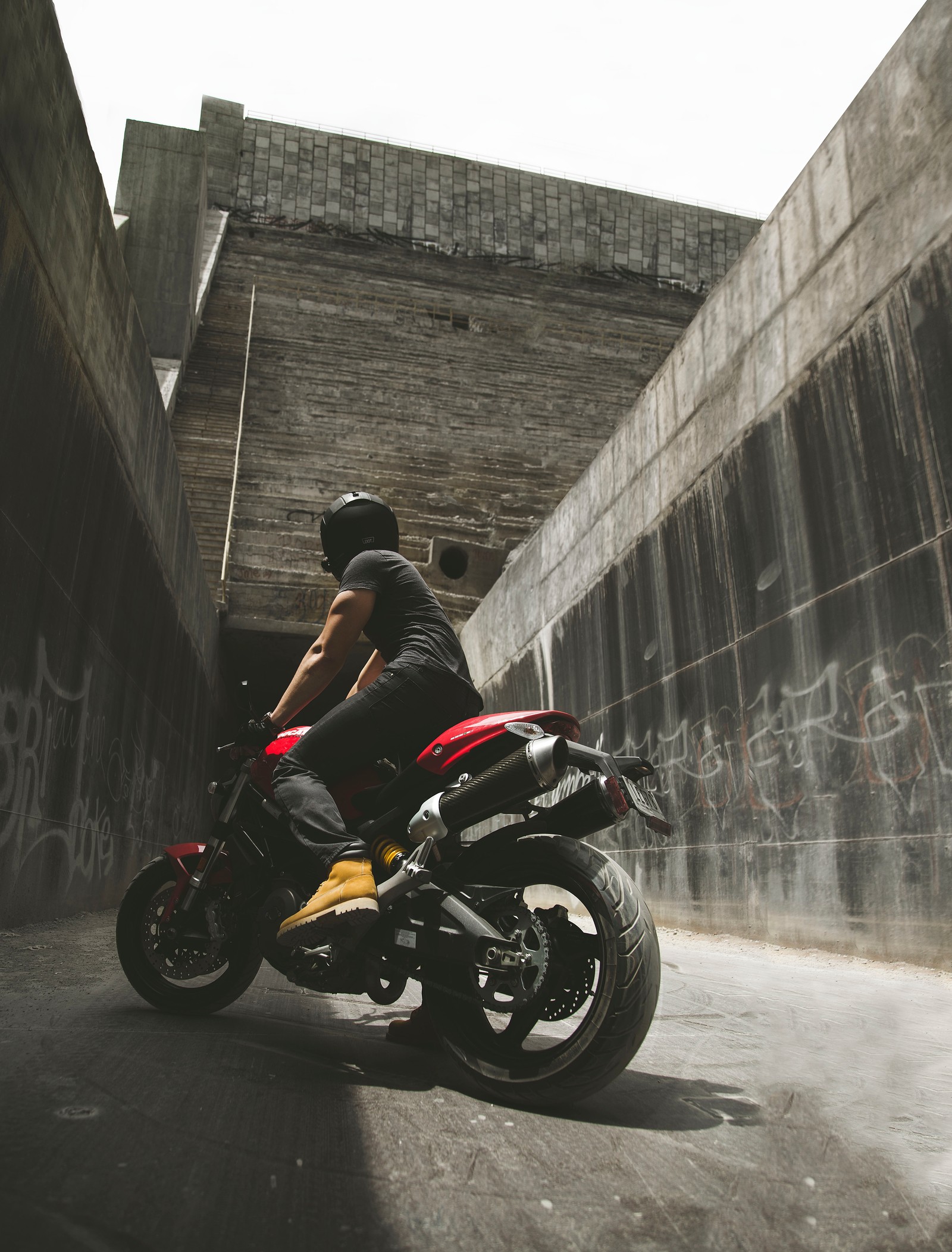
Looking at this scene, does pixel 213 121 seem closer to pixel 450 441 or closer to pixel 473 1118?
pixel 450 441

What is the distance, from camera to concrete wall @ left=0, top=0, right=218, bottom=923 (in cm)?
438

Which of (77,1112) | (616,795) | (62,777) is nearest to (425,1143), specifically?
(77,1112)

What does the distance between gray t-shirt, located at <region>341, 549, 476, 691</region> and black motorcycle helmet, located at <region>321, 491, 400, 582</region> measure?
126 mm

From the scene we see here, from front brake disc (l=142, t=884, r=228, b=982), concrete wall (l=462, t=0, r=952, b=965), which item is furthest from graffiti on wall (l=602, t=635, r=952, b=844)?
front brake disc (l=142, t=884, r=228, b=982)

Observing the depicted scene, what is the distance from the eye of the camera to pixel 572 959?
2172mm

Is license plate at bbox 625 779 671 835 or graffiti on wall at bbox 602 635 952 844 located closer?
license plate at bbox 625 779 671 835

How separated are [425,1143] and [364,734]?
113cm

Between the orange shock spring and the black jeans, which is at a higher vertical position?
the black jeans

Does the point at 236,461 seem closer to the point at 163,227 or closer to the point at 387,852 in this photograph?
the point at 163,227

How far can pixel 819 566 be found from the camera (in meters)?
5.57

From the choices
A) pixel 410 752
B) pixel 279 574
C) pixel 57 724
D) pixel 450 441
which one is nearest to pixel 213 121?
pixel 450 441

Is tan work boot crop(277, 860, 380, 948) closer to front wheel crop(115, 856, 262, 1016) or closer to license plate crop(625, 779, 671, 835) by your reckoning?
front wheel crop(115, 856, 262, 1016)

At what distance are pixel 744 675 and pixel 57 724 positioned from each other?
4613mm

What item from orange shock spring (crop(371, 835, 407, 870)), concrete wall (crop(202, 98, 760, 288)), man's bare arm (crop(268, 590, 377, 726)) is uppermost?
concrete wall (crop(202, 98, 760, 288))
